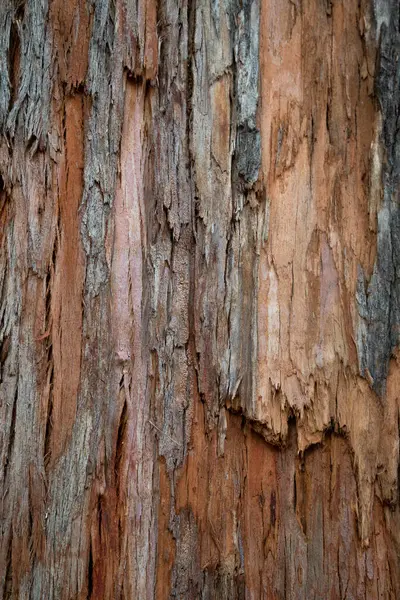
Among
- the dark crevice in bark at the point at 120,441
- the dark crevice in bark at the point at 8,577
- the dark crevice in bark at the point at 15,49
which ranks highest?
the dark crevice in bark at the point at 15,49

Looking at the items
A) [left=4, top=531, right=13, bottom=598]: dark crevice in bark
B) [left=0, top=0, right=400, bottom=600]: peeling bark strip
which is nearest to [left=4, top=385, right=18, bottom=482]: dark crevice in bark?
[left=0, top=0, right=400, bottom=600]: peeling bark strip

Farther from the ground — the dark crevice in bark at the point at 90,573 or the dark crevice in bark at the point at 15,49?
the dark crevice in bark at the point at 15,49

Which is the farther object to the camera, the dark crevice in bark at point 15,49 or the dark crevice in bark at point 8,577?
the dark crevice in bark at point 15,49

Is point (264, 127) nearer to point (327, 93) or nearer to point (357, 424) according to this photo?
point (327, 93)

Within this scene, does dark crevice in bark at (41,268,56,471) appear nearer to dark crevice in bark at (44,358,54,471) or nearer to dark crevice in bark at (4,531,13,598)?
dark crevice in bark at (44,358,54,471)

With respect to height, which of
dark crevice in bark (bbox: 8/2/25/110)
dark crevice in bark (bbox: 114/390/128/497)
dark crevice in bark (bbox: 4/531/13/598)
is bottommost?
dark crevice in bark (bbox: 4/531/13/598)

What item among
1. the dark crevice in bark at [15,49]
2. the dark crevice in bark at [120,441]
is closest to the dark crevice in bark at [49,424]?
the dark crevice in bark at [120,441]

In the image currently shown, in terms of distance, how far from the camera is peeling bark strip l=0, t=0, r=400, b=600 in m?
1.40

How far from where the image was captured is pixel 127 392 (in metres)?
1.41

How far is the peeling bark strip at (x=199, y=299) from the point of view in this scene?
1399 mm

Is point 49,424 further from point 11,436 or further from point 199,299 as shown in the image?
point 199,299

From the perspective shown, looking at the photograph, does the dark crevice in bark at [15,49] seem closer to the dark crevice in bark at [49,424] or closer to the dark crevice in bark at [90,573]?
the dark crevice in bark at [49,424]

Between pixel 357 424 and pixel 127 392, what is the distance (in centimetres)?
53

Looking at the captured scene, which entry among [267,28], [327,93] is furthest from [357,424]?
[267,28]
